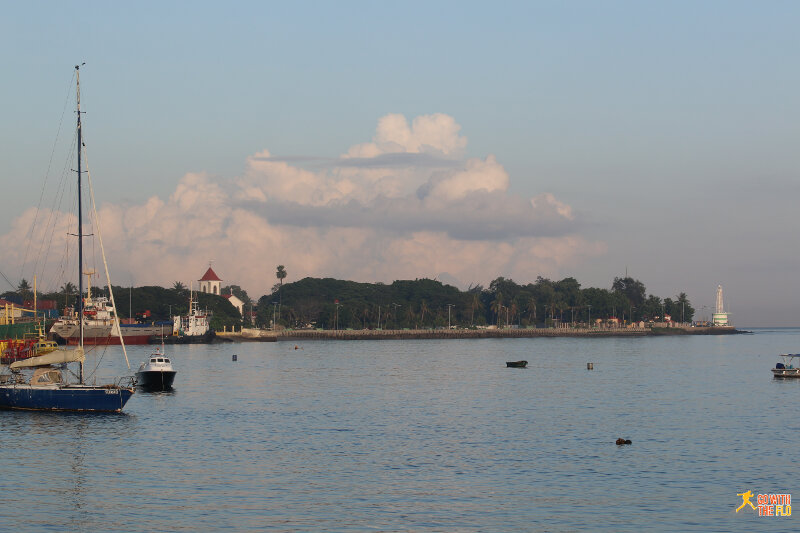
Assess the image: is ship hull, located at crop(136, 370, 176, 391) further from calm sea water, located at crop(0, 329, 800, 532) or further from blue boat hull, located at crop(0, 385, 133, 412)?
blue boat hull, located at crop(0, 385, 133, 412)

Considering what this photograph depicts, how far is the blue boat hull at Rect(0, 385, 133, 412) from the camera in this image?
62.7m

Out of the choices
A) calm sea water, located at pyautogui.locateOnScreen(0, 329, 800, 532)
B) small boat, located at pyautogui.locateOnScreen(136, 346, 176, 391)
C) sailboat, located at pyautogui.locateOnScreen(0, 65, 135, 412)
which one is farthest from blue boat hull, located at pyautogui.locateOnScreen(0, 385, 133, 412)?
small boat, located at pyautogui.locateOnScreen(136, 346, 176, 391)

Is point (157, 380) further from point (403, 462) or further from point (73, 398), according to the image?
point (403, 462)

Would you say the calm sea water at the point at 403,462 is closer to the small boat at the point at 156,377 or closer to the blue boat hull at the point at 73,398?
the blue boat hull at the point at 73,398

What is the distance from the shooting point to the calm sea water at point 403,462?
34594 millimetres

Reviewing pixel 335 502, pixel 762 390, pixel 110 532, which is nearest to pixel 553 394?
pixel 762 390

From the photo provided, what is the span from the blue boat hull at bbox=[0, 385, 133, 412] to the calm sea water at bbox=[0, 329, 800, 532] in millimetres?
942

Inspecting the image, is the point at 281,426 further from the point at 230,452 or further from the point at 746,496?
the point at 746,496

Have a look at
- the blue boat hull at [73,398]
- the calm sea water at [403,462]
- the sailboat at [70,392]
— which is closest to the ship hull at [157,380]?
the calm sea water at [403,462]

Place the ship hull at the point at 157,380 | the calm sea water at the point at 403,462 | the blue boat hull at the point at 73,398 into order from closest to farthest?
the calm sea water at the point at 403,462 < the blue boat hull at the point at 73,398 < the ship hull at the point at 157,380

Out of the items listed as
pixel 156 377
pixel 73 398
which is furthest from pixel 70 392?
pixel 156 377

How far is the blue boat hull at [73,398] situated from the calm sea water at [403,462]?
0.94 m

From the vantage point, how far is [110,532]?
32219 millimetres

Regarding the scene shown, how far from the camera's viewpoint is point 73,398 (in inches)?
2467
